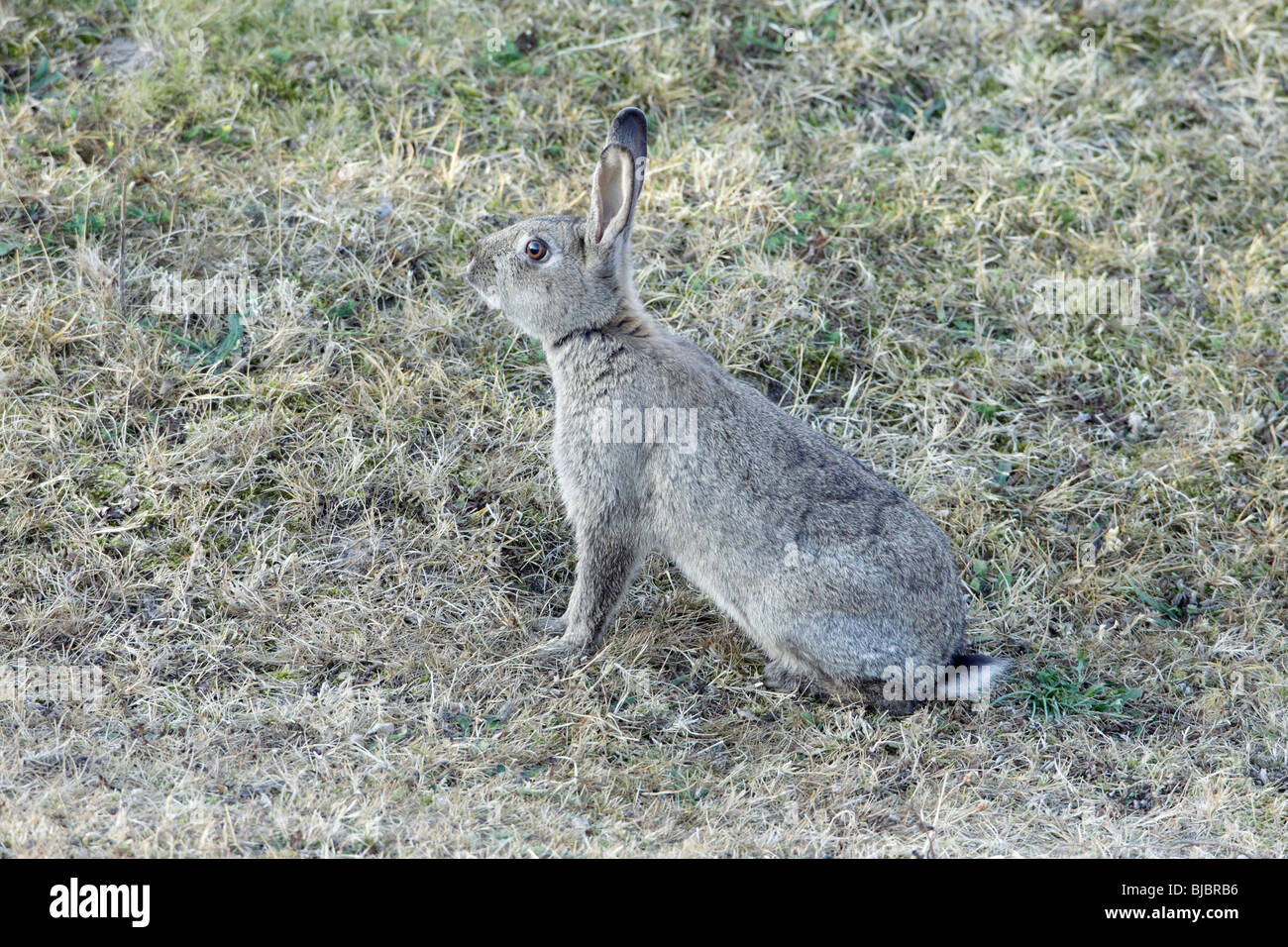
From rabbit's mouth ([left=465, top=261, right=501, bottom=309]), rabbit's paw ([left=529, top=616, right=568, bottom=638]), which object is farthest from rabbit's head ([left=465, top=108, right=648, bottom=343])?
rabbit's paw ([left=529, top=616, right=568, bottom=638])

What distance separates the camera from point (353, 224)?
272 inches

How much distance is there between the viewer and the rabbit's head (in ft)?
17.8

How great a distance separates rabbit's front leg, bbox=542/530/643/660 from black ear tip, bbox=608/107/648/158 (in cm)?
160

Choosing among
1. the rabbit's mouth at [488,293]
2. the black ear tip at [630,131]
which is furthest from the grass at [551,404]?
the black ear tip at [630,131]

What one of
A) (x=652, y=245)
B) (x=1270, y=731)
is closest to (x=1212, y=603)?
(x=1270, y=731)

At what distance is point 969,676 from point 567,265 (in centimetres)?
239

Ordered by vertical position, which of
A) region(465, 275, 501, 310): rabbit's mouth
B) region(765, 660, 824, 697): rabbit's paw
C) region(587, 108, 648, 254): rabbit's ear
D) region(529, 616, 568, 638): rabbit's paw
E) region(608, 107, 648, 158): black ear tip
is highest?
region(608, 107, 648, 158): black ear tip

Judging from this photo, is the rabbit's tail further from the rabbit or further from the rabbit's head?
the rabbit's head

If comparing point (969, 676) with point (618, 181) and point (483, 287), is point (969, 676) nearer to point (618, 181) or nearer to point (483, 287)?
point (618, 181)

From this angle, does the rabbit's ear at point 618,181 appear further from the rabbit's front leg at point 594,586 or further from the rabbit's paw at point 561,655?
the rabbit's paw at point 561,655

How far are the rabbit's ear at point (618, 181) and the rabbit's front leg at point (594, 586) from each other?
124cm

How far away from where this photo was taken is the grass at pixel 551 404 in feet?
16.2
